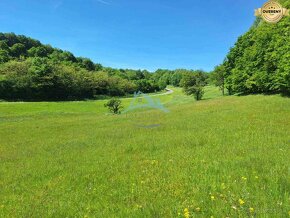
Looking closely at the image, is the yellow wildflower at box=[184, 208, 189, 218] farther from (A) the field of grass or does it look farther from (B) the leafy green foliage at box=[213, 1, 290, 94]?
(B) the leafy green foliage at box=[213, 1, 290, 94]

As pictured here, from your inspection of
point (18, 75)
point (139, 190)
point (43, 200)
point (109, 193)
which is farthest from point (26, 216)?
point (18, 75)

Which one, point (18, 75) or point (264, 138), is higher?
point (18, 75)

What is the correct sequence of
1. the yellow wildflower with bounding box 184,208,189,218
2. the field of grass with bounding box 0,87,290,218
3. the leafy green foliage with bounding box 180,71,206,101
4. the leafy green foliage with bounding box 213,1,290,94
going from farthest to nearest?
1. the leafy green foliage with bounding box 180,71,206,101
2. the leafy green foliage with bounding box 213,1,290,94
3. the field of grass with bounding box 0,87,290,218
4. the yellow wildflower with bounding box 184,208,189,218

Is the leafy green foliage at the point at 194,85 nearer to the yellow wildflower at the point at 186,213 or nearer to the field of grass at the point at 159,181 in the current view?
the field of grass at the point at 159,181

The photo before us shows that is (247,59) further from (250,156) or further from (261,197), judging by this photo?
(261,197)

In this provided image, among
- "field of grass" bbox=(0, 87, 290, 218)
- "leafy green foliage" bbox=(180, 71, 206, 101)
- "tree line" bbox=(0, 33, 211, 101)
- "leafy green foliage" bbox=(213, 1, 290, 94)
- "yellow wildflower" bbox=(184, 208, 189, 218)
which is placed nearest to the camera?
"yellow wildflower" bbox=(184, 208, 189, 218)

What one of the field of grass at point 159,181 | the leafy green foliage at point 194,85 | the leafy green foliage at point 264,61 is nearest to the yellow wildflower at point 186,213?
the field of grass at point 159,181

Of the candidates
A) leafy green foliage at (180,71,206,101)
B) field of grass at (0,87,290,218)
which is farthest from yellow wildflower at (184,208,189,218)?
leafy green foliage at (180,71,206,101)

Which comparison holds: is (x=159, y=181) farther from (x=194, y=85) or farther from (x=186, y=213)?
(x=194, y=85)

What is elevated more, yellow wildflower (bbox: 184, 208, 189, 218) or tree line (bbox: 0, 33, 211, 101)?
tree line (bbox: 0, 33, 211, 101)

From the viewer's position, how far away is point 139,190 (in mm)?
7344

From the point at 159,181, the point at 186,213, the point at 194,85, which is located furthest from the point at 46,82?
the point at 186,213

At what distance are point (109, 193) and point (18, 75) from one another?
99387 millimetres

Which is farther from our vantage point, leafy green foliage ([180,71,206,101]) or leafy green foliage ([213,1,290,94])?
leafy green foliage ([180,71,206,101])
